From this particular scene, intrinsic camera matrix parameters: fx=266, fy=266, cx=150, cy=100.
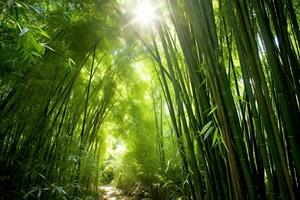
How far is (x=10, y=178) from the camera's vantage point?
2650mm

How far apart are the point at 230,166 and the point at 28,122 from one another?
2.30 meters

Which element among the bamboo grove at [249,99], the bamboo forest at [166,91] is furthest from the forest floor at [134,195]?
the bamboo grove at [249,99]

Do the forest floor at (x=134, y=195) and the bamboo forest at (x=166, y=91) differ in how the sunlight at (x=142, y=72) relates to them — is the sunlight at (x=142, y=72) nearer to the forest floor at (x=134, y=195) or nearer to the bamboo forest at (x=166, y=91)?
the bamboo forest at (x=166, y=91)

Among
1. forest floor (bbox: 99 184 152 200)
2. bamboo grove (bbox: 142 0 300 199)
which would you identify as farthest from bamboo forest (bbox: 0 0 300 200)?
forest floor (bbox: 99 184 152 200)

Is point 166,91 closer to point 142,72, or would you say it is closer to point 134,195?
point 142,72

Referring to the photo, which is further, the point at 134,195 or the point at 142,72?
the point at 134,195

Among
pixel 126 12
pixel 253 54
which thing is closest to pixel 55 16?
pixel 126 12

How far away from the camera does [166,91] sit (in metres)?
2.15

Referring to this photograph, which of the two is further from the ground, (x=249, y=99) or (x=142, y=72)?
(x=142, y=72)

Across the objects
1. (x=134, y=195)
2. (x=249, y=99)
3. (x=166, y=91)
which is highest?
(x=166, y=91)

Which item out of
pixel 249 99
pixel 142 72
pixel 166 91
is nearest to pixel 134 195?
pixel 142 72

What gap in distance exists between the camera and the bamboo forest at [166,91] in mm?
1281

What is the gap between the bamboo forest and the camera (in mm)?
1281

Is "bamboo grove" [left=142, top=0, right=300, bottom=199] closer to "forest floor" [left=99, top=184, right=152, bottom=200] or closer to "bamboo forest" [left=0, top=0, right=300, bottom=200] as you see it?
"bamboo forest" [left=0, top=0, right=300, bottom=200]
